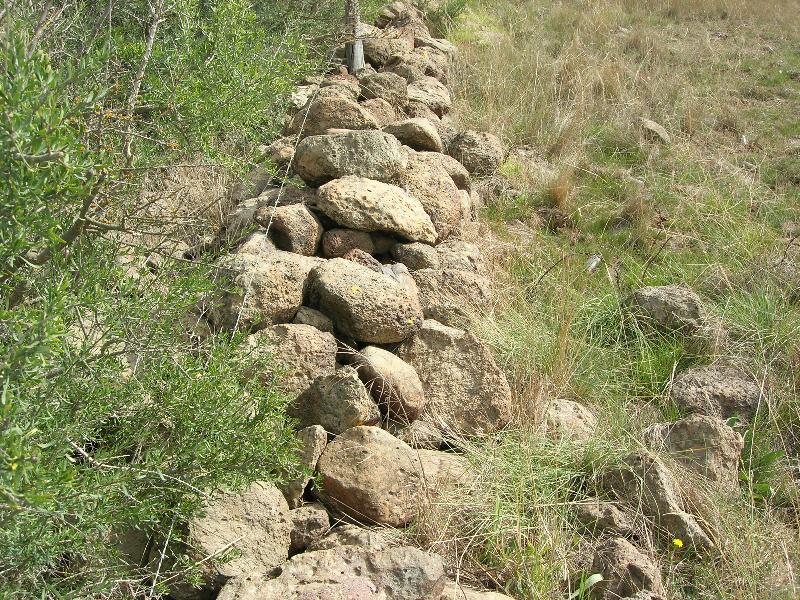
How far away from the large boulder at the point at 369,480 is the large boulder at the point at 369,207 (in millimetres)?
1305

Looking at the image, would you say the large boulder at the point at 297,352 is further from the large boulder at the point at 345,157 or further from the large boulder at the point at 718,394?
the large boulder at the point at 718,394

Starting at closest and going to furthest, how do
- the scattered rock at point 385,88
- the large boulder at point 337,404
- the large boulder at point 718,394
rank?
the large boulder at point 337,404
the large boulder at point 718,394
the scattered rock at point 385,88

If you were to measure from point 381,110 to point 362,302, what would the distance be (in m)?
2.36

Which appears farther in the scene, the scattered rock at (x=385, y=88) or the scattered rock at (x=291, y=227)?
the scattered rock at (x=385, y=88)

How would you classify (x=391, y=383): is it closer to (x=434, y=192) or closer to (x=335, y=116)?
(x=434, y=192)

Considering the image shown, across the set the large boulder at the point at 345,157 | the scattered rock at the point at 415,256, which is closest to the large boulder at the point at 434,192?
the large boulder at the point at 345,157

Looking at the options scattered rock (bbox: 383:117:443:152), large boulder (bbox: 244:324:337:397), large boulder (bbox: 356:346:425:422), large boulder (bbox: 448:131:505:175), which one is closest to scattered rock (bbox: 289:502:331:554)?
large boulder (bbox: 244:324:337:397)

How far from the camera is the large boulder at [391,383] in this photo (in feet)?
10.6

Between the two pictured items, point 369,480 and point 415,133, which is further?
point 415,133

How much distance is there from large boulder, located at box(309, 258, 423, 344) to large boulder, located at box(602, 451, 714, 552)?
1068mm

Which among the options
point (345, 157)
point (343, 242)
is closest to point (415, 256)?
point (343, 242)

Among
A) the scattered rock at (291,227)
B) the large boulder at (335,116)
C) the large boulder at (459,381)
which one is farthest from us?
the large boulder at (335,116)

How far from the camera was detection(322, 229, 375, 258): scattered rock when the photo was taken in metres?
3.91

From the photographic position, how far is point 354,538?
8.55ft
